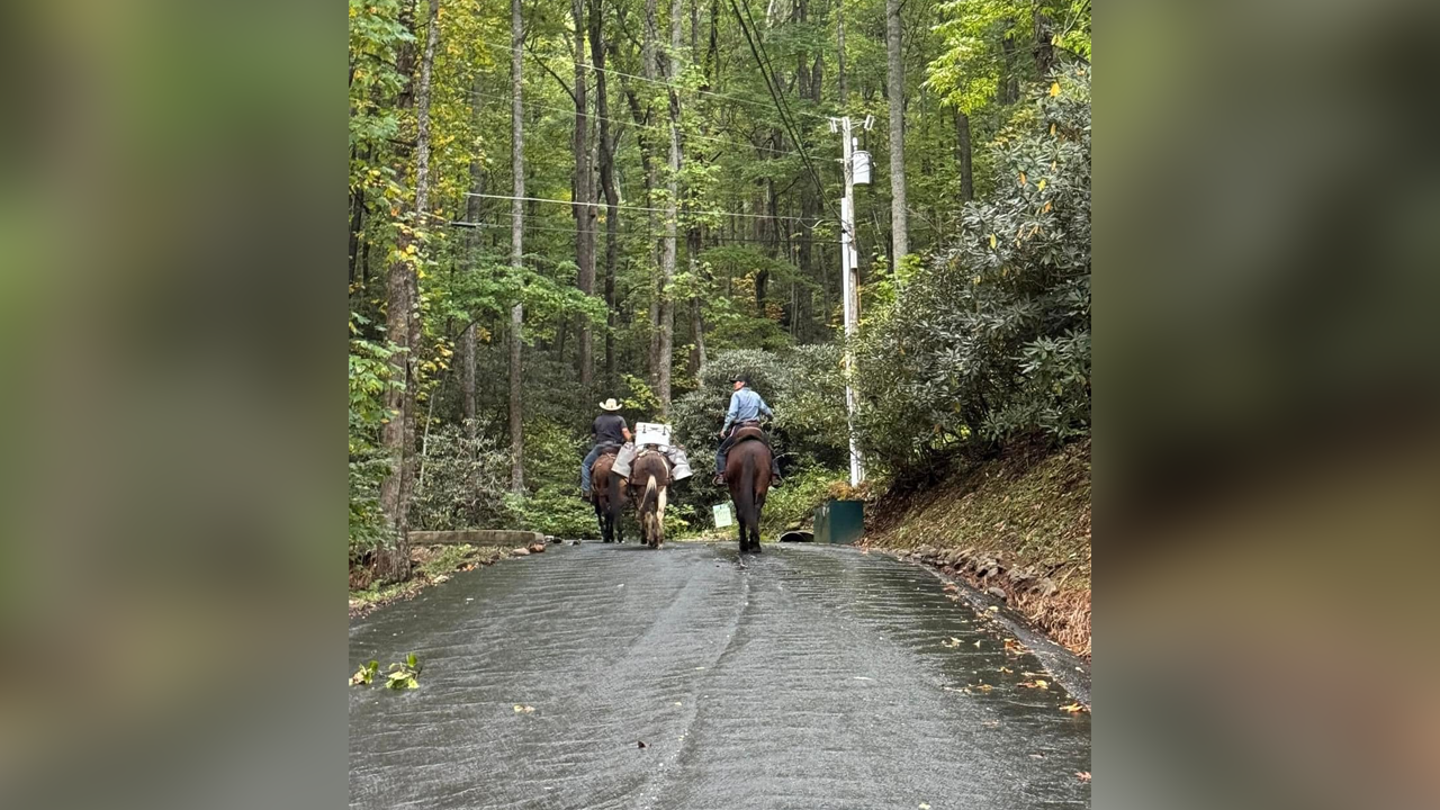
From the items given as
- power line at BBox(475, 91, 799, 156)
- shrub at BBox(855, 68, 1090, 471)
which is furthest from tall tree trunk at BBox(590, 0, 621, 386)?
shrub at BBox(855, 68, 1090, 471)

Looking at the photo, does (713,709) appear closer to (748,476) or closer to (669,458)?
(748,476)

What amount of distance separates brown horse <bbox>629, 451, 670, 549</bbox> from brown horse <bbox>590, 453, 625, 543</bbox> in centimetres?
204

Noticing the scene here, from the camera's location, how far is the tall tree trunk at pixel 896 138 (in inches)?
837

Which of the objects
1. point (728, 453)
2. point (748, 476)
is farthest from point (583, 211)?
point (748, 476)

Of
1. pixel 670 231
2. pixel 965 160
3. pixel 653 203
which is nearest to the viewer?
pixel 670 231

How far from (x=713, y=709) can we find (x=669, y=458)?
9336 mm

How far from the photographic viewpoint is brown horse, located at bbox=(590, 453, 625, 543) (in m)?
16.7

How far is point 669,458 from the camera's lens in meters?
14.7

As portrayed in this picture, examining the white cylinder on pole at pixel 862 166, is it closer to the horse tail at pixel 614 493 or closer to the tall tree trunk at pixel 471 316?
the tall tree trunk at pixel 471 316

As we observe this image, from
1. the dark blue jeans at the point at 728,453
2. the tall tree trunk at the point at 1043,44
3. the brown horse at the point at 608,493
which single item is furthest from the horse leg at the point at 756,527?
the tall tree trunk at the point at 1043,44

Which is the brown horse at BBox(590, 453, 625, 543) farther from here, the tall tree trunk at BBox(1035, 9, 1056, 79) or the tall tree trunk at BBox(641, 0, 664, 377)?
the tall tree trunk at BBox(641, 0, 664, 377)
